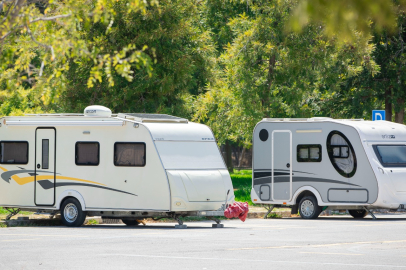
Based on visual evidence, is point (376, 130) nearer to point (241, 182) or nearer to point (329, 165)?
point (329, 165)

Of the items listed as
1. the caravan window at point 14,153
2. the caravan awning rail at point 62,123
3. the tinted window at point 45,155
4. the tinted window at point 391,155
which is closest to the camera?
the caravan awning rail at point 62,123

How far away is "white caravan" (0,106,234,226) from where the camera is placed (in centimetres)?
1766

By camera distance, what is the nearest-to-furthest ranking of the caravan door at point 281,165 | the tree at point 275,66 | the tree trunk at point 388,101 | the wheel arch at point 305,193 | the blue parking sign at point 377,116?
the wheel arch at point 305,193 < the caravan door at point 281,165 < the blue parking sign at point 377,116 < the tree at point 275,66 < the tree trunk at point 388,101

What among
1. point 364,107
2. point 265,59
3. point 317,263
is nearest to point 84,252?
point 317,263

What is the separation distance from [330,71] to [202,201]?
12119 mm

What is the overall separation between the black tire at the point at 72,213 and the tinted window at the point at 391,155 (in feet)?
27.5

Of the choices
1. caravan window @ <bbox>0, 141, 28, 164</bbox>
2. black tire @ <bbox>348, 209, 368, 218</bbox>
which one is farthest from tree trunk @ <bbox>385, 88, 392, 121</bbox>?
caravan window @ <bbox>0, 141, 28, 164</bbox>

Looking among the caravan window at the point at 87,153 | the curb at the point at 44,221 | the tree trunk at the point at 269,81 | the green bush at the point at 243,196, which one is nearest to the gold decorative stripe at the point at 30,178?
the caravan window at the point at 87,153

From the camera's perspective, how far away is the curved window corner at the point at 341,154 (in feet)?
68.0

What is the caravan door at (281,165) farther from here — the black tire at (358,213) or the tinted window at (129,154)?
the tinted window at (129,154)

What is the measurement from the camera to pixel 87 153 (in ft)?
60.3

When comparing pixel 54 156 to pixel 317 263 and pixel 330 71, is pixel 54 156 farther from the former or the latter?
pixel 330 71

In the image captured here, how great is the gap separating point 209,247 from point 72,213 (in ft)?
21.0

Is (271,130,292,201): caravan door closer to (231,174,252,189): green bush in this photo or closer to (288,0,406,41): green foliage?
(231,174,252,189): green bush
